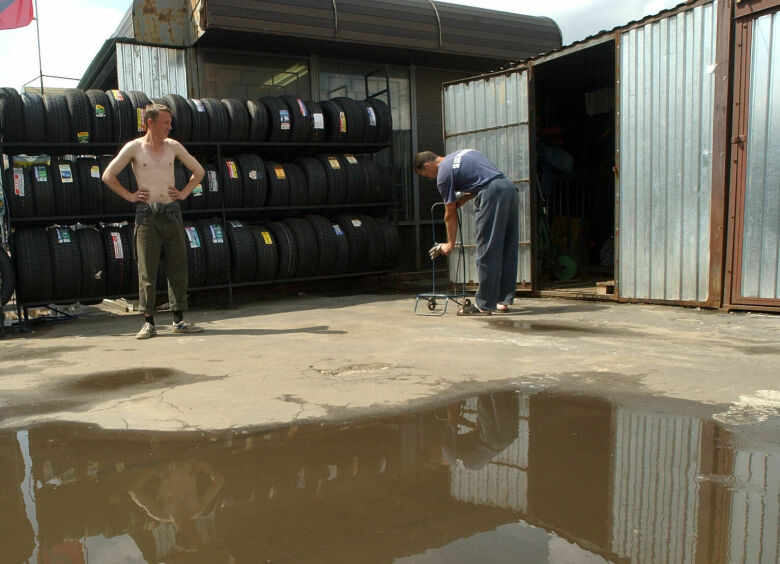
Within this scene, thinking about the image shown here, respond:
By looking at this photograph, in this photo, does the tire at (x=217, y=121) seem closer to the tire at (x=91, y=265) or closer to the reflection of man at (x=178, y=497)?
the tire at (x=91, y=265)

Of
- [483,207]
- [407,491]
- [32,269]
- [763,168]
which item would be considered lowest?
[407,491]

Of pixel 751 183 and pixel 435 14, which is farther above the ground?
pixel 435 14

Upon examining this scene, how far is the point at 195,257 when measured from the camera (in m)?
7.48

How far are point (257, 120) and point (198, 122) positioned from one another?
2.56ft

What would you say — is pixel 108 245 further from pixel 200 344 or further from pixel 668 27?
pixel 668 27

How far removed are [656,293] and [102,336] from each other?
5.66m

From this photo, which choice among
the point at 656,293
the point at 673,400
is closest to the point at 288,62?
the point at 656,293

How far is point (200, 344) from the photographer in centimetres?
522

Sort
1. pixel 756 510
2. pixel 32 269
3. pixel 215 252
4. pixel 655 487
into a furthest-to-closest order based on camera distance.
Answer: pixel 215 252 → pixel 32 269 → pixel 655 487 → pixel 756 510

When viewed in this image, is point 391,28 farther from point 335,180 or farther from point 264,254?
point 264,254

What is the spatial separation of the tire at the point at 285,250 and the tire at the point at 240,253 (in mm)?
372

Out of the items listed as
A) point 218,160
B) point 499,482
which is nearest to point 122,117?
point 218,160

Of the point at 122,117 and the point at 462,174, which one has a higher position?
the point at 122,117

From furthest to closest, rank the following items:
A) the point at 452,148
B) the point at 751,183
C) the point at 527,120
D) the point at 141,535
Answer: the point at 452,148 → the point at 527,120 → the point at 751,183 → the point at 141,535
